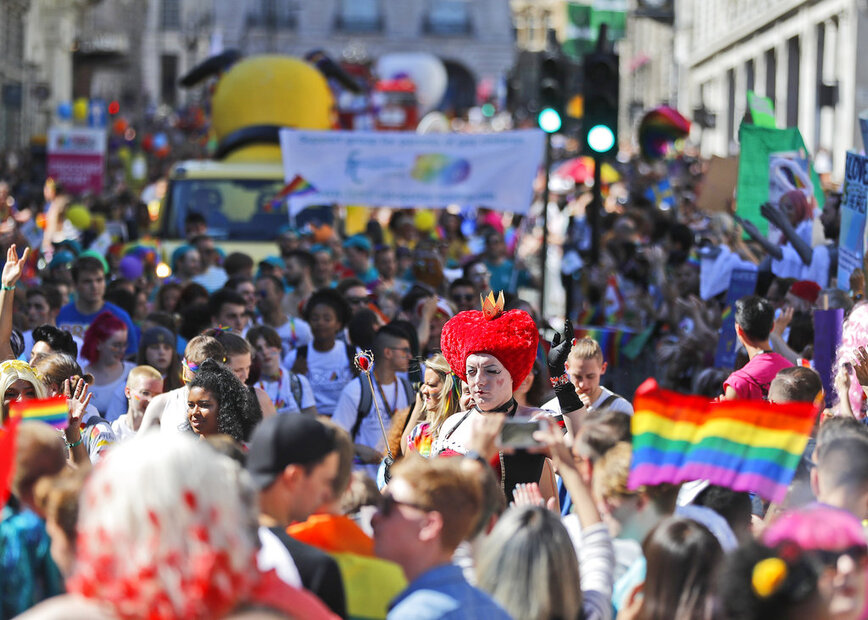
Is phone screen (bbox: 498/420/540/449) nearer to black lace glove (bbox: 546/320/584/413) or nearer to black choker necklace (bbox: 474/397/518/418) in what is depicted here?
black choker necklace (bbox: 474/397/518/418)

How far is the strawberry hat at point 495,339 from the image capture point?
5.77 m

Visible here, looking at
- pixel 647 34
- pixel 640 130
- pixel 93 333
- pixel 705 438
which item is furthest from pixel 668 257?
pixel 647 34

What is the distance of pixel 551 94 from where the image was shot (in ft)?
44.8

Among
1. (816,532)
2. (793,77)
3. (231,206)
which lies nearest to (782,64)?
(793,77)

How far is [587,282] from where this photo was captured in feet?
45.0

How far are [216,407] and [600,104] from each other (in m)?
8.04

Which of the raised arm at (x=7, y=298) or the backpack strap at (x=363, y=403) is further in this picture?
the backpack strap at (x=363, y=403)

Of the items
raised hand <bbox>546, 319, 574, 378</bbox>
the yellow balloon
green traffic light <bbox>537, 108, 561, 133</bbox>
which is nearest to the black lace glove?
raised hand <bbox>546, 319, 574, 378</bbox>

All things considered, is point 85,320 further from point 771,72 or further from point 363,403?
point 771,72

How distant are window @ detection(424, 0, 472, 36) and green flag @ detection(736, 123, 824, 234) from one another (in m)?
79.0

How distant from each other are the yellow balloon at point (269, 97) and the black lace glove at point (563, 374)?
11264mm

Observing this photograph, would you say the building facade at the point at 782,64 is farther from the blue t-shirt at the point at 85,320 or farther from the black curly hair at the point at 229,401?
the black curly hair at the point at 229,401

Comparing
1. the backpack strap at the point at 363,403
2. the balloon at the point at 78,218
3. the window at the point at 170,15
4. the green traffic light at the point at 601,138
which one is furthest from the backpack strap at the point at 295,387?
the window at the point at 170,15

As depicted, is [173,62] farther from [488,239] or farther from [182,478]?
[182,478]
